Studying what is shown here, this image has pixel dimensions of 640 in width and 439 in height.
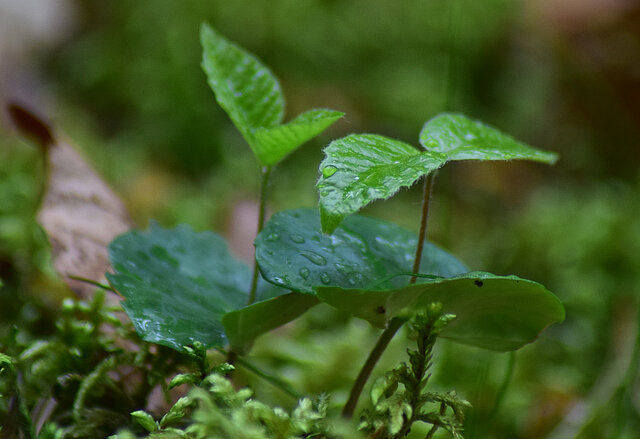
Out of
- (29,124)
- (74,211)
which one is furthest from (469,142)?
(29,124)

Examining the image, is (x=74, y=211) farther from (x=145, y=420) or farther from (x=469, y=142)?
(x=469, y=142)

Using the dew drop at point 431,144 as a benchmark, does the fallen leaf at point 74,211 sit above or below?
below

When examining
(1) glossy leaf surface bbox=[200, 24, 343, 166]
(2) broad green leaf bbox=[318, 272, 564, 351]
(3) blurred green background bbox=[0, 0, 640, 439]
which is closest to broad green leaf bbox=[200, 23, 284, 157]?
(1) glossy leaf surface bbox=[200, 24, 343, 166]

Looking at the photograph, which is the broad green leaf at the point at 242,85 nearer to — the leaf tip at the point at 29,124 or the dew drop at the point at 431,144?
the dew drop at the point at 431,144

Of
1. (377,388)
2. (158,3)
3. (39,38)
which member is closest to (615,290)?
(377,388)

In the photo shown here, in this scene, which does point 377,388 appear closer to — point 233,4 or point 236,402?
point 236,402

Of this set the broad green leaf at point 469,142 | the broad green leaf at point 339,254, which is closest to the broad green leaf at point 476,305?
the broad green leaf at point 339,254
